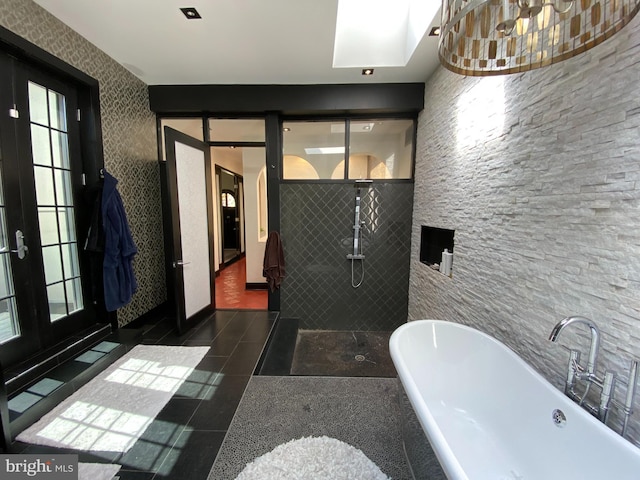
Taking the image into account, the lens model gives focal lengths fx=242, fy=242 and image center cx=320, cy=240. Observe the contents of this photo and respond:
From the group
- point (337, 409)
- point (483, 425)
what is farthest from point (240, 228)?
point (483, 425)

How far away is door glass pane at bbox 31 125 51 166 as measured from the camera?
1927 millimetres

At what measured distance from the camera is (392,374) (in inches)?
90.8

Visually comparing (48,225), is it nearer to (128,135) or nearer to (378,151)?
(128,135)

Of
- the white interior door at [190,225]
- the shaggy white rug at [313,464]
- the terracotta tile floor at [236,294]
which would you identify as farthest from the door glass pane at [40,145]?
the shaggy white rug at [313,464]

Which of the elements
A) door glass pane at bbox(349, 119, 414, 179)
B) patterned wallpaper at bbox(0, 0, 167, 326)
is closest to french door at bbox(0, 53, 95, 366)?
patterned wallpaper at bbox(0, 0, 167, 326)

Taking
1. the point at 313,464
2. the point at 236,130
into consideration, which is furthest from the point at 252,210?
the point at 313,464

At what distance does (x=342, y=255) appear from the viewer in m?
3.23

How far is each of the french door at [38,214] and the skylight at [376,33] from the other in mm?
2525

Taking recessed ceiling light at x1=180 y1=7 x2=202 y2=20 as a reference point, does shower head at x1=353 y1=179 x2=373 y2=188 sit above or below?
below

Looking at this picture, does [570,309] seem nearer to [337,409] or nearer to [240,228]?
[337,409]

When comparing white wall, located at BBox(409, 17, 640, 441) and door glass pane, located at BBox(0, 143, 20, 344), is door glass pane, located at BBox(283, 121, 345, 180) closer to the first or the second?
white wall, located at BBox(409, 17, 640, 441)

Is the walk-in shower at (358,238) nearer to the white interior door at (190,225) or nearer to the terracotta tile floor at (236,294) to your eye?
the terracotta tile floor at (236,294)

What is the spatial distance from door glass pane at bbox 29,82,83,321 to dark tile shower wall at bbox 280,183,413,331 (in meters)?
2.06

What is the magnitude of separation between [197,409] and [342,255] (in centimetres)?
215
